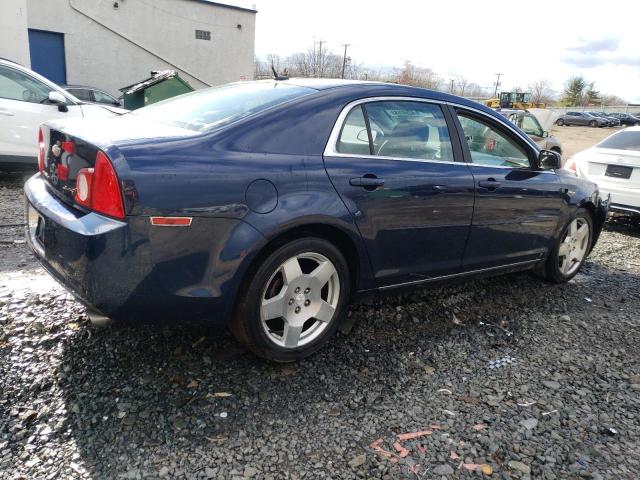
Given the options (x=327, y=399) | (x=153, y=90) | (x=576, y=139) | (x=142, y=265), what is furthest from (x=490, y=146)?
(x=576, y=139)

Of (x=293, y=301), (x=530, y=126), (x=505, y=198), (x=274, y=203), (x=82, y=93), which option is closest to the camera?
(x=274, y=203)

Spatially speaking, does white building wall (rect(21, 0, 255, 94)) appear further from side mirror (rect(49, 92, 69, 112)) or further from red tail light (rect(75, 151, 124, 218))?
red tail light (rect(75, 151, 124, 218))

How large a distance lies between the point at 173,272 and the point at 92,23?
67.7 ft

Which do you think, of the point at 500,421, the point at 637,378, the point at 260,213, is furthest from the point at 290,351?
the point at 637,378

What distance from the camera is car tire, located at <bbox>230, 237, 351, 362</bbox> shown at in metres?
2.66

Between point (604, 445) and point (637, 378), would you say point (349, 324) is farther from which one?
point (637, 378)

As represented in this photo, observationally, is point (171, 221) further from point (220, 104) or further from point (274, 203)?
point (220, 104)

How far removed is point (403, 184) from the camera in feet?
10.2

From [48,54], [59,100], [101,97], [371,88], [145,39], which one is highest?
[145,39]

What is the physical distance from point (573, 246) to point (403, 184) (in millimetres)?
2484

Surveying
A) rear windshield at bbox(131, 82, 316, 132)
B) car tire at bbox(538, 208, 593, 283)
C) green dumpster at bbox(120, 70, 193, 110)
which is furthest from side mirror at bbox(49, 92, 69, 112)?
car tire at bbox(538, 208, 593, 283)

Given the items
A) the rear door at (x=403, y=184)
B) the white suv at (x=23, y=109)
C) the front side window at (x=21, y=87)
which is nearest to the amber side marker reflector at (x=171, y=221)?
the rear door at (x=403, y=184)

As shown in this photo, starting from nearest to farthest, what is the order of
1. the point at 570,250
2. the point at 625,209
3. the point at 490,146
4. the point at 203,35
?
the point at 490,146 < the point at 570,250 < the point at 625,209 < the point at 203,35

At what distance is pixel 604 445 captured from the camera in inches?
98.1
